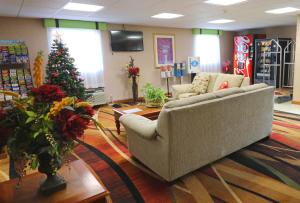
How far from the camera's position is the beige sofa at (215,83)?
13.4 ft

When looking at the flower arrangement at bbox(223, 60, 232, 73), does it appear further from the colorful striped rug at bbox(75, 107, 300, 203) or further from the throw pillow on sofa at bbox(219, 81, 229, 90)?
the colorful striped rug at bbox(75, 107, 300, 203)

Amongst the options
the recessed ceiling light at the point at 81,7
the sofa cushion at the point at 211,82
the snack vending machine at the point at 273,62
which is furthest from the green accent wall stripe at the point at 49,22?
the snack vending machine at the point at 273,62

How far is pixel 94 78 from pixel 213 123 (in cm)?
416

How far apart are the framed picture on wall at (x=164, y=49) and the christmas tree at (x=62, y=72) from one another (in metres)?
2.96

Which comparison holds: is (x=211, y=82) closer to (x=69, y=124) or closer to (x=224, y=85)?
(x=224, y=85)

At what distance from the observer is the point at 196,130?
2117mm

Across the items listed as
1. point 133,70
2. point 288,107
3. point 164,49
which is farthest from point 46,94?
point 164,49

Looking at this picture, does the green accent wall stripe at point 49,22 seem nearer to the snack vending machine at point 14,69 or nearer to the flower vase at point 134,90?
the snack vending machine at point 14,69

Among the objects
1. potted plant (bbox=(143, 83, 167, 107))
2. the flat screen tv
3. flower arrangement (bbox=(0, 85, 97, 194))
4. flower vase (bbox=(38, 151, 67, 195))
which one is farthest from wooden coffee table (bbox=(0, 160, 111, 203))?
Result: the flat screen tv

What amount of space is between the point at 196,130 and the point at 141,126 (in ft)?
1.84

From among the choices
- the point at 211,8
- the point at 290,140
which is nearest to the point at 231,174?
the point at 290,140

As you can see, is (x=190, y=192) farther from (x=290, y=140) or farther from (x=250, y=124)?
(x=290, y=140)

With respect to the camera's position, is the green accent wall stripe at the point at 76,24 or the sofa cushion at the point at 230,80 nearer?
the sofa cushion at the point at 230,80

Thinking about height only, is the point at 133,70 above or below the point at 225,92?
above
